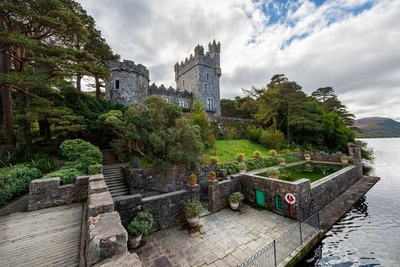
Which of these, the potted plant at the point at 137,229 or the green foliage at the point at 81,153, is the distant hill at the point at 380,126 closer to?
the potted plant at the point at 137,229

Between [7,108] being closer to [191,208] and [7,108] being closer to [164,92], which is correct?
[191,208]

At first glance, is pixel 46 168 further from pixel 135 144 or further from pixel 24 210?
pixel 135 144

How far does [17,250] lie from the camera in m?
2.94

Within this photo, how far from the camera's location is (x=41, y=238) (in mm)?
3291

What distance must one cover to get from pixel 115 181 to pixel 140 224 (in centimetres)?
456

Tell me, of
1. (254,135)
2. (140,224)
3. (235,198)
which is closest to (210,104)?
(254,135)

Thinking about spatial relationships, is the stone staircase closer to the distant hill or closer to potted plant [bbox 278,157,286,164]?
potted plant [bbox 278,157,286,164]

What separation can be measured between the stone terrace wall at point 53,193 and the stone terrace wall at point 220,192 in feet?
16.9

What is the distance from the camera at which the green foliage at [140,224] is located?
16.1 ft

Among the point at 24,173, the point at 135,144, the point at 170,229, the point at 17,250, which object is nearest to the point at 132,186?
the point at 135,144

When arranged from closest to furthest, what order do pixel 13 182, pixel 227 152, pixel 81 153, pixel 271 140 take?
pixel 13 182, pixel 81 153, pixel 227 152, pixel 271 140

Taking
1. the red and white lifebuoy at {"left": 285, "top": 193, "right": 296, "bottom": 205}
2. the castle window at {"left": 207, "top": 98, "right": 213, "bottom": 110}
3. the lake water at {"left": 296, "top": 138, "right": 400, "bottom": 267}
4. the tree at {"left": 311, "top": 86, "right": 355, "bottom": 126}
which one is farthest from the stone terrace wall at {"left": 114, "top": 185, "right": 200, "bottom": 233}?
the tree at {"left": 311, "top": 86, "right": 355, "bottom": 126}

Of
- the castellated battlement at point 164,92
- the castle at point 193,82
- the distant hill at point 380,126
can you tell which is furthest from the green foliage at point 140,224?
the distant hill at point 380,126

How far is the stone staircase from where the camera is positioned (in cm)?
800
